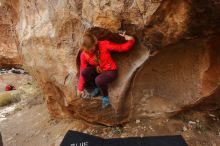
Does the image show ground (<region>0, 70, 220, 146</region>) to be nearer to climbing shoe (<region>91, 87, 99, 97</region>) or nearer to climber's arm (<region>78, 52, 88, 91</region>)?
climbing shoe (<region>91, 87, 99, 97</region>)

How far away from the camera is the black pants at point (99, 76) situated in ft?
14.6

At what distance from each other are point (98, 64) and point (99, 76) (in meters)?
0.16

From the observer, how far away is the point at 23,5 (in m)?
5.62

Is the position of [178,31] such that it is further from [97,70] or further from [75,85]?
[75,85]

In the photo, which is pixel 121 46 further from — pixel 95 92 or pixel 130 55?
pixel 95 92

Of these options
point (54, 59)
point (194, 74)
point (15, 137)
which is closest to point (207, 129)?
point (194, 74)

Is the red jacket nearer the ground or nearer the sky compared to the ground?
nearer the sky

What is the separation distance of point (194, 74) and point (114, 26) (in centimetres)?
142

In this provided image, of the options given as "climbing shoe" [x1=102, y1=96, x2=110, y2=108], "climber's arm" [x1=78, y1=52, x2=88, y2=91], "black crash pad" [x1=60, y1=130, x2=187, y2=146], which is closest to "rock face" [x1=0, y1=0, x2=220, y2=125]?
"climbing shoe" [x1=102, y1=96, x2=110, y2=108]

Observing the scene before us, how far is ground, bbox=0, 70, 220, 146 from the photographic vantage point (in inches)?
189

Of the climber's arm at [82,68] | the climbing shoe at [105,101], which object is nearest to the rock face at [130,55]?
the climbing shoe at [105,101]

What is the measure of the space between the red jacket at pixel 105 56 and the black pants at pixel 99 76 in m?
0.06

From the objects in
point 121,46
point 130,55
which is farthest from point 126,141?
point 130,55

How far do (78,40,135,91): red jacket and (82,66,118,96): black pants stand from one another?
0.20ft
